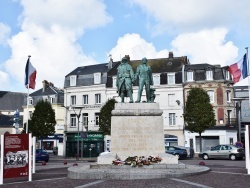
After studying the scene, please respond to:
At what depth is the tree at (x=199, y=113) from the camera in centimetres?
4025

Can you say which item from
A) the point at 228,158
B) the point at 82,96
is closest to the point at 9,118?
the point at 82,96

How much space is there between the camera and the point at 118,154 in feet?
56.7

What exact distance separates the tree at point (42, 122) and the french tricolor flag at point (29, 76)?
884 inches

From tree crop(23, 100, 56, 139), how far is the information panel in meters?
35.5

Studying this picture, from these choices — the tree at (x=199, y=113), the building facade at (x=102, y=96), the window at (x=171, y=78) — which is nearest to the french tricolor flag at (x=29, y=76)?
the building facade at (x=102, y=96)

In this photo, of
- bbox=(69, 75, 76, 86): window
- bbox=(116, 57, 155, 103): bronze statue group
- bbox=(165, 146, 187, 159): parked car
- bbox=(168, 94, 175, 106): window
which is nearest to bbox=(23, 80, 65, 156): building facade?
bbox=(69, 75, 76, 86): window

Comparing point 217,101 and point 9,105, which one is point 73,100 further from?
point 9,105

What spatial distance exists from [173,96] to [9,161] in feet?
117

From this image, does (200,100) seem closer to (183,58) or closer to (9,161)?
(183,58)

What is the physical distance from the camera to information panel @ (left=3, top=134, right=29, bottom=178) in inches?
535

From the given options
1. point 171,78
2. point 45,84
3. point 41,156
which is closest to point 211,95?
point 171,78

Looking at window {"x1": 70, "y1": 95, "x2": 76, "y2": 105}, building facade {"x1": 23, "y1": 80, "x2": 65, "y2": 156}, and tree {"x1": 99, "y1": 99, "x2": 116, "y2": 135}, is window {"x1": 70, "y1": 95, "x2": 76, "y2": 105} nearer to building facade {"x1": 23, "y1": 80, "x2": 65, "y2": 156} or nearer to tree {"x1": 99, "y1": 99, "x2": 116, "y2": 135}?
building facade {"x1": 23, "y1": 80, "x2": 65, "y2": 156}

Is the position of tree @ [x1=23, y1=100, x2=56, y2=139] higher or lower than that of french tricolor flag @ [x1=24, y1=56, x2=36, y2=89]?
lower

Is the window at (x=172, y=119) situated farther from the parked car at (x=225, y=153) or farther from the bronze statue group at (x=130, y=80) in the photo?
the bronze statue group at (x=130, y=80)
